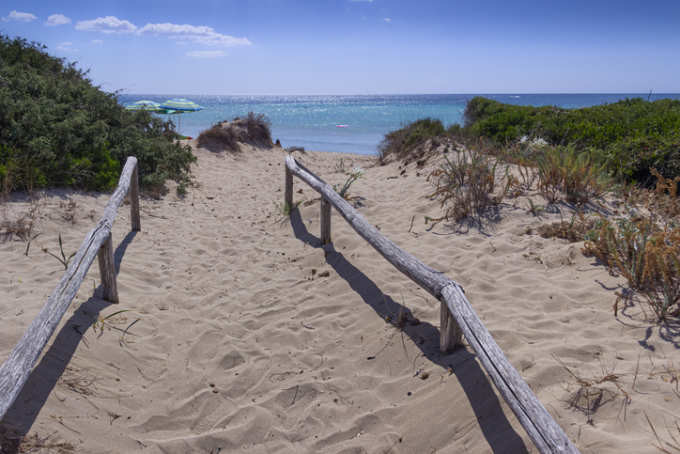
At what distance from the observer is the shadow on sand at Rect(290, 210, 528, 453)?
245cm

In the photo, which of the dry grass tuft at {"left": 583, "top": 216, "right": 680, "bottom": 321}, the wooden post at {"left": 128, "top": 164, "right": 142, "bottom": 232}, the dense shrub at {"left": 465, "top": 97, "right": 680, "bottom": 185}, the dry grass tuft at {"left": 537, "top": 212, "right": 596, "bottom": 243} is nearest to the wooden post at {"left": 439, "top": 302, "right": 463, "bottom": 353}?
the dry grass tuft at {"left": 583, "top": 216, "right": 680, "bottom": 321}

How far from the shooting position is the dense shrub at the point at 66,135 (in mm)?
6355

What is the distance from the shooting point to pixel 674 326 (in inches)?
123

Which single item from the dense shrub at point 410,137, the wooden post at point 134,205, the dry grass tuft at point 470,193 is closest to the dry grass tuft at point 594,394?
the dry grass tuft at point 470,193

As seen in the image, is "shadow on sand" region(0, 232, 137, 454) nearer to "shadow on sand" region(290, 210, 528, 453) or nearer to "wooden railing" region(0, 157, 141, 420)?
"wooden railing" region(0, 157, 141, 420)

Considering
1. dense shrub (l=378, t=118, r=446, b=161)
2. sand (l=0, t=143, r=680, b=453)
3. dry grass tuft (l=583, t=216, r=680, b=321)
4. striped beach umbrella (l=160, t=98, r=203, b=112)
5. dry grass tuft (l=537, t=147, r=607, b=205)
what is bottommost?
sand (l=0, t=143, r=680, b=453)

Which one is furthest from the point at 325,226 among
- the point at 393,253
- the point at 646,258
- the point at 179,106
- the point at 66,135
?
the point at 179,106

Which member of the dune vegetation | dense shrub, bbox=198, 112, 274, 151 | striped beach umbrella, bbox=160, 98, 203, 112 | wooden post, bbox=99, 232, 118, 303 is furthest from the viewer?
striped beach umbrella, bbox=160, 98, 203, 112

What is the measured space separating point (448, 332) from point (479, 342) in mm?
531

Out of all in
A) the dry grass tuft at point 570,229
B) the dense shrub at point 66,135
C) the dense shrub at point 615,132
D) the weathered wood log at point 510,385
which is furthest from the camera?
the dense shrub at point 615,132

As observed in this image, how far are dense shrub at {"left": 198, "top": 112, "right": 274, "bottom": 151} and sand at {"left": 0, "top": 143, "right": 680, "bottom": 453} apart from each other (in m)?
7.91

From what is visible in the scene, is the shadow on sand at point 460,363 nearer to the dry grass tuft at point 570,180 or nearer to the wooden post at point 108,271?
the wooden post at point 108,271

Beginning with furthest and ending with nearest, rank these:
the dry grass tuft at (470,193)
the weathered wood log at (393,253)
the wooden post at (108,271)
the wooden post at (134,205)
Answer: the wooden post at (134,205)
the dry grass tuft at (470,193)
the wooden post at (108,271)
the weathered wood log at (393,253)

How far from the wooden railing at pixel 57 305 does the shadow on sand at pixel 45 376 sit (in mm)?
264
